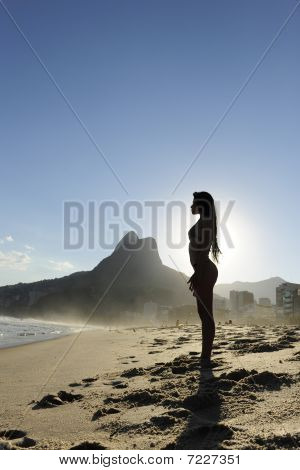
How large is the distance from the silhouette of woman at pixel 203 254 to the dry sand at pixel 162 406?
2.49 ft

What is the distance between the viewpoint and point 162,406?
352 cm

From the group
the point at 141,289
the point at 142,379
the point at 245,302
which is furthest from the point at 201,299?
the point at 141,289

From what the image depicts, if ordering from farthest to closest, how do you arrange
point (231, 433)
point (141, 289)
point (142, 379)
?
point (141, 289) < point (142, 379) < point (231, 433)

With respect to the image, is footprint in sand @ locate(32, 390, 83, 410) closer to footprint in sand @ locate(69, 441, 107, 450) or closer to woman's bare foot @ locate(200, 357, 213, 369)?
footprint in sand @ locate(69, 441, 107, 450)

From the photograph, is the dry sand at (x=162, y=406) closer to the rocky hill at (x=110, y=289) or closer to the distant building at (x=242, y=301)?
the distant building at (x=242, y=301)

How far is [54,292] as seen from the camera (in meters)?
140

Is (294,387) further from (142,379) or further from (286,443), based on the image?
(142,379)

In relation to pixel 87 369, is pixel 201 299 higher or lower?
higher

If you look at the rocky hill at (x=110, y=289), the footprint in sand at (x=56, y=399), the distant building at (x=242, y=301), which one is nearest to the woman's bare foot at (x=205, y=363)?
the footprint in sand at (x=56, y=399)

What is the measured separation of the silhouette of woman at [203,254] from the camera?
235 inches

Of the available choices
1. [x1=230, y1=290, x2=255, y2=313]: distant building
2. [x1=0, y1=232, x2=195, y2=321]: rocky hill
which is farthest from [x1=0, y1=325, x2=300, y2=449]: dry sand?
[x1=0, y1=232, x2=195, y2=321]: rocky hill

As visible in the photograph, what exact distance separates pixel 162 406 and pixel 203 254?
2932 millimetres

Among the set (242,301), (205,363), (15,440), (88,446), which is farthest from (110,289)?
(88,446)

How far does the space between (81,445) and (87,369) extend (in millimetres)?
3620
